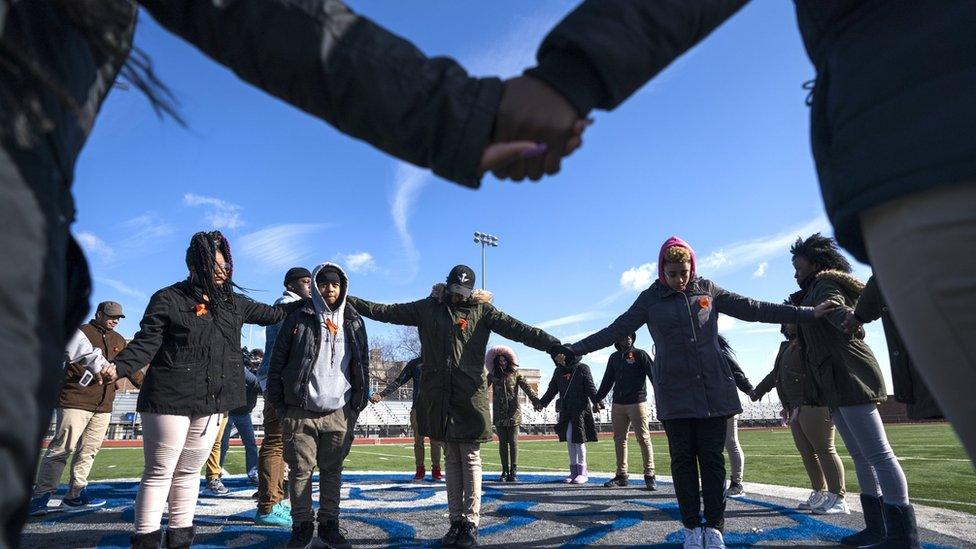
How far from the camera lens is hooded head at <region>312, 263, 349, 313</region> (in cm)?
486

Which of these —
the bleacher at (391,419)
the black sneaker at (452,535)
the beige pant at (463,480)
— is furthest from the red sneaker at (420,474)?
the bleacher at (391,419)

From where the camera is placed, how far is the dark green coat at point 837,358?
4.34 meters

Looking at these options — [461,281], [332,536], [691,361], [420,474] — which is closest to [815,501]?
[691,361]

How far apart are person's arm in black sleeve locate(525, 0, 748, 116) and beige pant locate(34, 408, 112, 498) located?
6.79 m

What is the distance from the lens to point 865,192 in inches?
44.7

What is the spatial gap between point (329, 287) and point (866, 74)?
428 centimetres

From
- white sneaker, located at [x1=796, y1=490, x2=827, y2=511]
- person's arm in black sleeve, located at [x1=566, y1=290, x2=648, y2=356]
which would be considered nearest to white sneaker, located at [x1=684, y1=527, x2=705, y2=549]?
person's arm in black sleeve, located at [x1=566, y1=290, x2=648, y2=356]

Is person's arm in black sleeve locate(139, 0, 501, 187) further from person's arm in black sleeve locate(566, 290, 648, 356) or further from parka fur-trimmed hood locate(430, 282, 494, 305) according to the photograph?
parka fur-trimmed hood locate(430, 282, 494, 305)

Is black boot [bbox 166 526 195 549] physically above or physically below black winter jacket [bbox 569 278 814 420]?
below

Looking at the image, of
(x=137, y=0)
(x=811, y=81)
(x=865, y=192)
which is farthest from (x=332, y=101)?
(x=811, y=81)

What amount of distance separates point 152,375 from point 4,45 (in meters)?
3.55

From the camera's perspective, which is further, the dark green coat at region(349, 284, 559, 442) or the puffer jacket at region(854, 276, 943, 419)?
the dark green coat at region(349, 284, 559, 442)

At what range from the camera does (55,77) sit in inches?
37.5

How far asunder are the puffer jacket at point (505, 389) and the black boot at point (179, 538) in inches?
241
